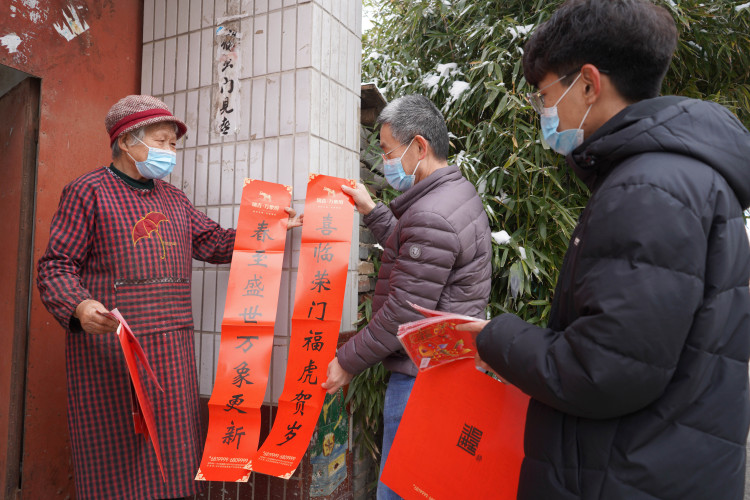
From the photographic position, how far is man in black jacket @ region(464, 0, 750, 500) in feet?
2.96

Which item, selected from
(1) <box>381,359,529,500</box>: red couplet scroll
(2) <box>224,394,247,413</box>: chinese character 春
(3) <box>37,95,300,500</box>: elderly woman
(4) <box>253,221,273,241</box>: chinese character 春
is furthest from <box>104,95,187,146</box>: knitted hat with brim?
(1) <box>381,359,529,500</box>: red couplet scroll

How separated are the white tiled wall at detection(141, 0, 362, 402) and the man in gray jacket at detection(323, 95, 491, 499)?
0.44 metres

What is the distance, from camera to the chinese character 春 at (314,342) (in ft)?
7.09

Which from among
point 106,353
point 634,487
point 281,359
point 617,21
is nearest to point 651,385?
point 634,487

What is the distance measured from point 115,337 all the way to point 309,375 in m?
0.79

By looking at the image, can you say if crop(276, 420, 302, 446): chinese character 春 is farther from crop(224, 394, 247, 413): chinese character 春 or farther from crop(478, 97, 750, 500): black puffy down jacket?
crop(478, 97, 750, 500): black puffy down jacket

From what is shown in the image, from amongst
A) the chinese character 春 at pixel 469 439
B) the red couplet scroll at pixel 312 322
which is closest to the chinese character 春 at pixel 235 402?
the red couplet scroll at pixel 312 322

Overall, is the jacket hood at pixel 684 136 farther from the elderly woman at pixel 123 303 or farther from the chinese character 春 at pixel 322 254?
the elderly woman at pixel 123 303

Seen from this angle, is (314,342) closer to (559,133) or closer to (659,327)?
(559,133)

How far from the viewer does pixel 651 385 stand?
0.91m

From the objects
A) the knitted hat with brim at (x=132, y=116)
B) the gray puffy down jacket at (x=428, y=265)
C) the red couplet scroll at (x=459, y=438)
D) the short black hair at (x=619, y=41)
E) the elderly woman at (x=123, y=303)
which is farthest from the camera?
the knitted hat with brim at (x=132, y=116)

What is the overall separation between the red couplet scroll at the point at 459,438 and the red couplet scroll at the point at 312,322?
2.05ft

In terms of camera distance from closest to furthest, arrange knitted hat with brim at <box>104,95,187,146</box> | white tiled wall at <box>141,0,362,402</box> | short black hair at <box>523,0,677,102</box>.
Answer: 1. short black hair at <box>523,0,677,102</box>
2. knitted hat with brim at <box>104,95,187,146</box>
3. white tiled wall at <box>141,0,362,402</box>

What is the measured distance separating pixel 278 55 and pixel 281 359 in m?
1.46
